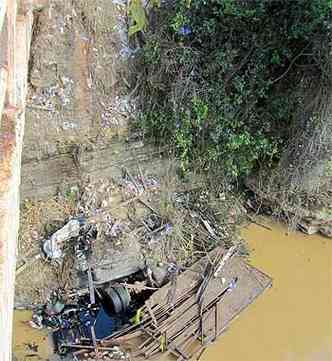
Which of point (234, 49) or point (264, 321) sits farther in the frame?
point (264, 321)

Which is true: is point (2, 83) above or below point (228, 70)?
above

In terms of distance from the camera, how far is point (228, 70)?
5441 millimetres

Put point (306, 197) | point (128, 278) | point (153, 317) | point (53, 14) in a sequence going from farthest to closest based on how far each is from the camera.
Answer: point (306, 197), point (128, 278), point (153, 317), point (53, 14)

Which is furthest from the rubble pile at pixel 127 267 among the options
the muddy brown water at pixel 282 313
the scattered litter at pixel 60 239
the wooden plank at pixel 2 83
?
the wooden plank at pixel 2 83

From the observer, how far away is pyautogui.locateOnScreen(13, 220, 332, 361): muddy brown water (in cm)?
550

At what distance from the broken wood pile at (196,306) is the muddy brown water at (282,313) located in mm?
141

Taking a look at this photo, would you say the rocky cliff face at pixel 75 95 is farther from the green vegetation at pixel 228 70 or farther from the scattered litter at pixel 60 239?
the scattered litter at pixel 60 239

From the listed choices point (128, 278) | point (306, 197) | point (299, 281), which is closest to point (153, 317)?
point (128, 278)

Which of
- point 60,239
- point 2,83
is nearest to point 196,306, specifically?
point 60,239

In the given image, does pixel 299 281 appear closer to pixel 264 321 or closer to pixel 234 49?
pixel 264 321

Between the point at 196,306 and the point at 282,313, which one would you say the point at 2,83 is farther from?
the point at 282,313

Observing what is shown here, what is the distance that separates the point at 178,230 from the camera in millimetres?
6012

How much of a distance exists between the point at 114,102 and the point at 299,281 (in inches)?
101

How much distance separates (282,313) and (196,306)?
0.88m
